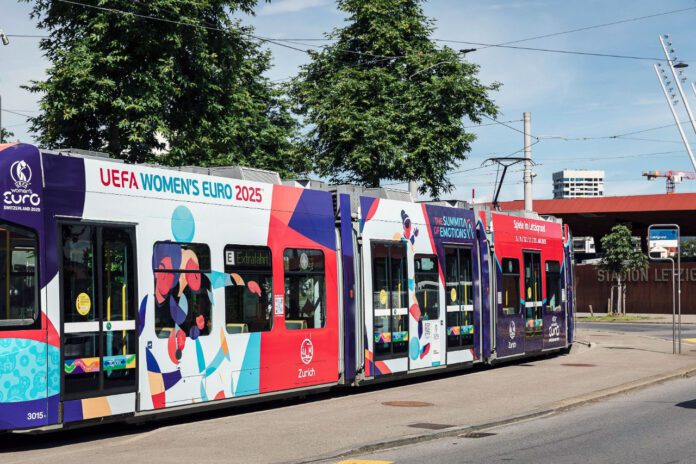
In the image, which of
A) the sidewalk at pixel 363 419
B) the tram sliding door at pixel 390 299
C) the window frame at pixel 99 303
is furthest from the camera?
the tram sliding door at pixel 390 299

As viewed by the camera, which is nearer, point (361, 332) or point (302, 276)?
point (302, 276)

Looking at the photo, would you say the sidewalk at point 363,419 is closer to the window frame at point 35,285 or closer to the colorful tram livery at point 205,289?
the colorful tram livery at point 205,289

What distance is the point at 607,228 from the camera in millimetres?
67875

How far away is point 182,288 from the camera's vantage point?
13312 millimetres

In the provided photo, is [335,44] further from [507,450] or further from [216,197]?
[507,450]

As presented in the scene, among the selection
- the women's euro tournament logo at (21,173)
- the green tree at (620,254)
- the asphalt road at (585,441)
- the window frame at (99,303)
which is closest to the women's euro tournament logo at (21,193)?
the women's euro tournament logo at (21,173)

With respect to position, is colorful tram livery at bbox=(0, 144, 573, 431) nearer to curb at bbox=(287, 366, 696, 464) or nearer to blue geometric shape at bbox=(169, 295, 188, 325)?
blue geometric shape at bbox=(169, 295, 188, 325)

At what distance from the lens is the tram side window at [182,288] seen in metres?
12.9

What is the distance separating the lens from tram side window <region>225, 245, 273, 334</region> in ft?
46.5

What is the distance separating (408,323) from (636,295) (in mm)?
44652

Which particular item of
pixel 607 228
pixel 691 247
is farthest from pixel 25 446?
pixel 691 247

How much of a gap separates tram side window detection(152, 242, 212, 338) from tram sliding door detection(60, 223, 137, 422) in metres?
0.50

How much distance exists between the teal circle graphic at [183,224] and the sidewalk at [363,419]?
2.48m

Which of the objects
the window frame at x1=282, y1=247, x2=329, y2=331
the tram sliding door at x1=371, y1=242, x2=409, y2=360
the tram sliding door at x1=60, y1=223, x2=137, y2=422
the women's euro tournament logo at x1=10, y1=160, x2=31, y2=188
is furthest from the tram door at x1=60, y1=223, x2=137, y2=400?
the tram sliding door at x1=371, y1=242, x2=409, y2=360
